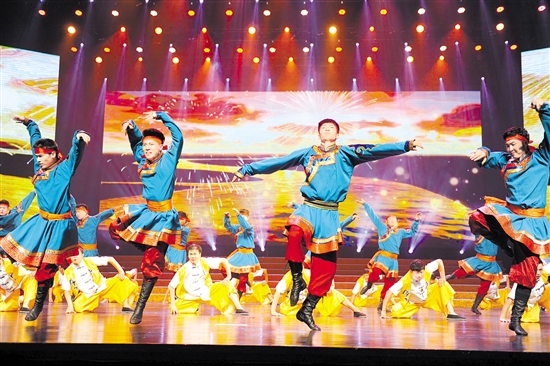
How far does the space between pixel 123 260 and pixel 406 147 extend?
761 centimetres

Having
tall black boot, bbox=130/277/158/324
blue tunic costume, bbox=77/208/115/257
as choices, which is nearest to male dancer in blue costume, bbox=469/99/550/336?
tall black boot, bbox=130/277/158/324

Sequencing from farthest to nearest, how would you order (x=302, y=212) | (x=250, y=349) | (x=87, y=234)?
(x=87, y=234) < (x=302, y=212) < (x=250, y=349)

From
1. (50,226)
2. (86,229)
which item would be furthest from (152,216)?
(86,229)

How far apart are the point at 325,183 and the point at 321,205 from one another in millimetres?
160

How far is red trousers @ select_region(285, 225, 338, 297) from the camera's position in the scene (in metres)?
3.57

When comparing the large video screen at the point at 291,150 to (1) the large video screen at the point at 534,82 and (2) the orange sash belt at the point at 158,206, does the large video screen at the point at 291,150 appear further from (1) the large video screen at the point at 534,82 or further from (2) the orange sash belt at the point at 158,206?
(2) the orange sash belt at the point at 158,206

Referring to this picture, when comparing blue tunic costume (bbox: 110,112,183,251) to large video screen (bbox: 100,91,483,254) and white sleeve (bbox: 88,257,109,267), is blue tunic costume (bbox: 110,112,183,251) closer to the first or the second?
white sleeve (bbox: 88,257,109,267)

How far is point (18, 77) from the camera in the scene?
9.69 m

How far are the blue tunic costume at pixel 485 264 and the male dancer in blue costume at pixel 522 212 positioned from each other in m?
2.75

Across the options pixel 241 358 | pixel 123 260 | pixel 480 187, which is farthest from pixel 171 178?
pixel 480 187

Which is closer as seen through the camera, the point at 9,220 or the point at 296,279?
the point at 296,279

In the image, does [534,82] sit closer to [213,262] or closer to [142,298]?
[213,262]

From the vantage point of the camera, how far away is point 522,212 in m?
3.87

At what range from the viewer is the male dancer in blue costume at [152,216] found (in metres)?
3.93
